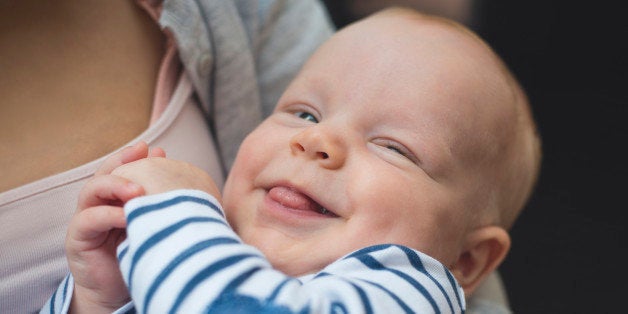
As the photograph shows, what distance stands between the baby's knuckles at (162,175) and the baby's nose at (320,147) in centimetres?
11

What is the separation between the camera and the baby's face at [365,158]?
0.71 m

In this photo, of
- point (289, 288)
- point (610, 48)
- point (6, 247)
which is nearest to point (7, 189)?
point (6, 247)

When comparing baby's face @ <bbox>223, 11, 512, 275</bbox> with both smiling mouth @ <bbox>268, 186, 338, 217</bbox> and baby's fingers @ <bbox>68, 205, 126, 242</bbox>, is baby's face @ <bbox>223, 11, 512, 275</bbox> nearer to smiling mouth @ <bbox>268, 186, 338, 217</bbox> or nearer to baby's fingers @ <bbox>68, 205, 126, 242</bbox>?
smiling mouth @ <bbox>268, 186, 338, 217</bbox>

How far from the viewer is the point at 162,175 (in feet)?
2.17

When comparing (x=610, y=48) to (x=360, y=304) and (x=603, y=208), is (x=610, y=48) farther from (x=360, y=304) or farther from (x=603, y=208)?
(x=360, y=304)

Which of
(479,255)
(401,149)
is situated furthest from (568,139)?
(401,149)

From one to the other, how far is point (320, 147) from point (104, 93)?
0.32 m

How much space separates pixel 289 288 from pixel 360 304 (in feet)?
0.22

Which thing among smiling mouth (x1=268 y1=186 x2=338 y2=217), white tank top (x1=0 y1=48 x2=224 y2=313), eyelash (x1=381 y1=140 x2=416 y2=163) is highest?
eyelash (x1=381 y1=140 x2=416 y2=163)

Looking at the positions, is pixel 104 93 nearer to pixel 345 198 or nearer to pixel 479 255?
pixel 345 198

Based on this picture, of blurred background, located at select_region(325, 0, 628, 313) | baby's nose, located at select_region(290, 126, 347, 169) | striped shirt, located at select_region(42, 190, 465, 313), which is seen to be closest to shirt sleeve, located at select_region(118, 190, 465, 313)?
striped shirt, located at select_region(42, 190, 465, 313)

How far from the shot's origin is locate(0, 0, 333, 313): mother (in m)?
0.75

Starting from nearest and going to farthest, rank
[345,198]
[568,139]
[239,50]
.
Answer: [345,198], [239,50], [568,139]

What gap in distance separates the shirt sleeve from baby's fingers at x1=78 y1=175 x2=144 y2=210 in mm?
18
